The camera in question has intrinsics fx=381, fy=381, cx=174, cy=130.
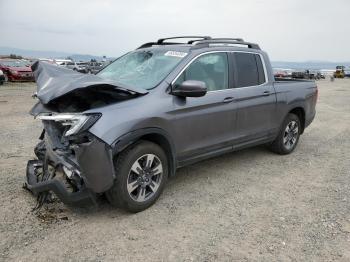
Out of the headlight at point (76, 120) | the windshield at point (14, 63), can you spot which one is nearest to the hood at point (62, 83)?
the headlight at point (76, 120)

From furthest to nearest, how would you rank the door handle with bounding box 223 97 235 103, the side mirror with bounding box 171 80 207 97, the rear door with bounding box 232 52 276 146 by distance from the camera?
the rear door with bounding box 232 52 276 146, the door handle with bounding box 223 97 235 103, the side mirror with bounding box 171 80 207 97

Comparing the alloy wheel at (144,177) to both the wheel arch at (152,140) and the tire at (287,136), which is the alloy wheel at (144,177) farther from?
the tire at (287,136)

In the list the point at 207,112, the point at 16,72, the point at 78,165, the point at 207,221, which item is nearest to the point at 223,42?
the point at 207,112

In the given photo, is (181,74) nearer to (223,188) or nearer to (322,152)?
(223,188)

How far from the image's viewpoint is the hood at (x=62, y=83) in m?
3.78

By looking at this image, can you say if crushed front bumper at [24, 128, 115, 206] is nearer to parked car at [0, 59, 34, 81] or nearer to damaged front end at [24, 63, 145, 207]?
damaged front end at [24, 63, 145, 207]

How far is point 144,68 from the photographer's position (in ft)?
16.1

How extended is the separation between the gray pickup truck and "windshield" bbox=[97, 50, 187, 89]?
0.02m

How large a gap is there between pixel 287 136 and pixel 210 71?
237 centimetres

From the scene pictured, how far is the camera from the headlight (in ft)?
11.8

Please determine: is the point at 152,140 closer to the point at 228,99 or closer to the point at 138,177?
the point at 138,177

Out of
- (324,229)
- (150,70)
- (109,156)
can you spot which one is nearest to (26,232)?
(109,156)

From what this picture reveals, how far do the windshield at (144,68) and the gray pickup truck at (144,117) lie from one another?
17 millimetres

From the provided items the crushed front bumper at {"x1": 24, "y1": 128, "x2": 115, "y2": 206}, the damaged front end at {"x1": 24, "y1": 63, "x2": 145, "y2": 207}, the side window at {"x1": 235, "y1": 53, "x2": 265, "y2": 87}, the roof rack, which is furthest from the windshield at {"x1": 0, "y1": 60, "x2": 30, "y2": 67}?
the crushed front bumper at {"x1": 24, "y1": 128, "x2": 115, "y2": 206}
